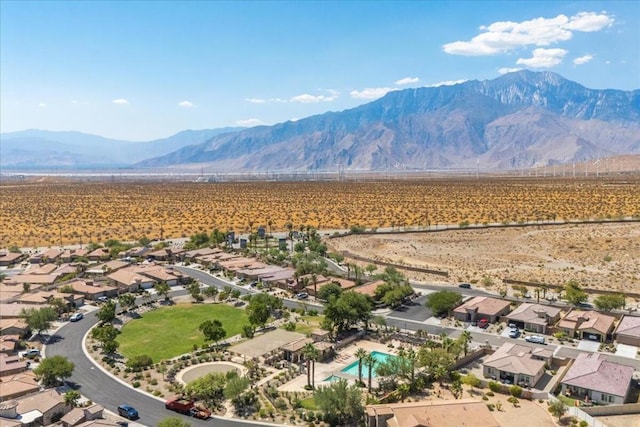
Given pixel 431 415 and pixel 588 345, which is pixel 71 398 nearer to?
pixel 431 415

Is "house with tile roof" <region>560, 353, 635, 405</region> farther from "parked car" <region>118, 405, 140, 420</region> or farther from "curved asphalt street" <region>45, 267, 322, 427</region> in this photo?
"parked car" <region>118, 405, 140, 420</region>

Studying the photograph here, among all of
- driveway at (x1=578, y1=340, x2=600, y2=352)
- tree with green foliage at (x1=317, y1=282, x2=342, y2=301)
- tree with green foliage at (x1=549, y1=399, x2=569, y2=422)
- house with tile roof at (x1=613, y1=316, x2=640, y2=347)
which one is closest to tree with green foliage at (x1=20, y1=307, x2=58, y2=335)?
tree with green foliage at (x1=317, y1=282, x2=342, y2=301)

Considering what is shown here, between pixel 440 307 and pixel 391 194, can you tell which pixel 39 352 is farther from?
pixel 391 194

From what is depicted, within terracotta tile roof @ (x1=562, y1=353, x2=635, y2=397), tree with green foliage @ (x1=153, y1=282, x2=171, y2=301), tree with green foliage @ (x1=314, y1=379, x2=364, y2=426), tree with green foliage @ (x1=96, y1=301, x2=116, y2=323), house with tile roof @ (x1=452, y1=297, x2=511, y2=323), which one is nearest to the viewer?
tree with green foliage @ (x1=314, y1=379, x2=364, y2=426)

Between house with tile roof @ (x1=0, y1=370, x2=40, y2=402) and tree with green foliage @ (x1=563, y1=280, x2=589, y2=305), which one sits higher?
tree with green foliage @ (x1=563, y1=280, x2=589, y2=305)

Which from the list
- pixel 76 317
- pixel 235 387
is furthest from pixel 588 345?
pixel 76 317

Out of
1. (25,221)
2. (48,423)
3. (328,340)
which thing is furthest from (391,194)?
(48,423)

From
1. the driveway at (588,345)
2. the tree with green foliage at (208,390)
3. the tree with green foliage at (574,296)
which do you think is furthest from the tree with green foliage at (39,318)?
the tree with green foliage at (574,296)
